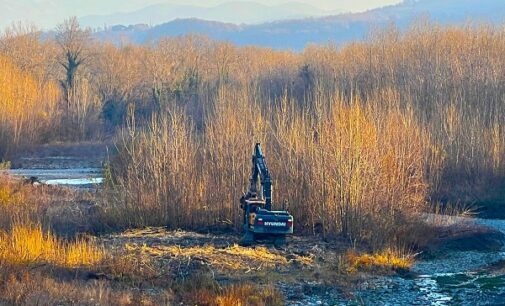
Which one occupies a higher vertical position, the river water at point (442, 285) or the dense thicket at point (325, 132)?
the dense thicket at point (325, 132)

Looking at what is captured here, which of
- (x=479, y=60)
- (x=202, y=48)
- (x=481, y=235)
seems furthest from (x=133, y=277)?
(x=202, y=48)

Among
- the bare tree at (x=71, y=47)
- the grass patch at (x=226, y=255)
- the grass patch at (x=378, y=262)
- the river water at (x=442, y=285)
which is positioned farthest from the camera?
the bare tree at (x=71, y=47)

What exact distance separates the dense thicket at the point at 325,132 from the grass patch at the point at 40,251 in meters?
5.17

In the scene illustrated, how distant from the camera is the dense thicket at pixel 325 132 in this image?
22.9 m

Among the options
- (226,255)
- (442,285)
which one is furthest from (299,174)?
(442,285)

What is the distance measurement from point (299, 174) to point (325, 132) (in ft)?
5.24

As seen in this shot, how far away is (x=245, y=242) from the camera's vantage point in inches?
811

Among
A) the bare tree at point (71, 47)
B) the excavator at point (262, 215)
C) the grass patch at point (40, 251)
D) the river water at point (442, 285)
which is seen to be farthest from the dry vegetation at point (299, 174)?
the bare tree at point (71, 47)

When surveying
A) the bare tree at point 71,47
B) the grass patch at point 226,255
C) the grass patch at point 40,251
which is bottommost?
the grass patch at point 226,255

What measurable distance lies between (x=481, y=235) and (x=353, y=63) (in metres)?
26.2

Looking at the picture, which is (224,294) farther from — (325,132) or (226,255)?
(325,132)

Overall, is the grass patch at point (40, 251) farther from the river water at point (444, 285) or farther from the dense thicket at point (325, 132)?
the river water at point (444, 285)

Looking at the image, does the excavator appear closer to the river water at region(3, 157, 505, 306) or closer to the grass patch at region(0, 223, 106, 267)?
the river water at region(3, 157, 505, 306)

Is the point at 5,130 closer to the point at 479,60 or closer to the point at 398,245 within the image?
the point at 479,60
